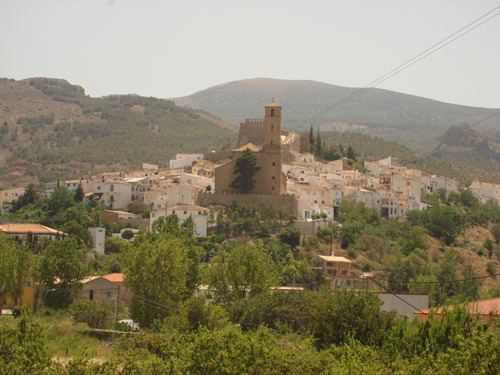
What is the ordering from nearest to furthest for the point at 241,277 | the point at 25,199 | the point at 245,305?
the point at 245,305
the point at 241,277
the point at 25,199

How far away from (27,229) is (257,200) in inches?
676

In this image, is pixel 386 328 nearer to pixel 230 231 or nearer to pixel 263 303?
pixel 263 303

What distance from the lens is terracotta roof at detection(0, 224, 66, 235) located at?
165 ft

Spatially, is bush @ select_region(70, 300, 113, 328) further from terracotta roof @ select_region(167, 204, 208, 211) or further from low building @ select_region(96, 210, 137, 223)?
low building @ select_region(96, 210, 137, 223)

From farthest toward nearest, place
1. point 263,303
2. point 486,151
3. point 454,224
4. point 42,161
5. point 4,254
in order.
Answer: point 486,151 → point 42,161 → point 454,224 → point 4,254 → point 263,303

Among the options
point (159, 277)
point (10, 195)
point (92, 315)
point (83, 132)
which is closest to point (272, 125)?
point (10, 195)

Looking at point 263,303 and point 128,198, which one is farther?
point 128,198

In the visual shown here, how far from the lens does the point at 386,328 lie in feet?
79.3

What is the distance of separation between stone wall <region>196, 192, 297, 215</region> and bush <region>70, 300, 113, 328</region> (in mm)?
28131

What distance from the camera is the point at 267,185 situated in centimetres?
6066

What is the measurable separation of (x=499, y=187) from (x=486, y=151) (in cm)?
6484

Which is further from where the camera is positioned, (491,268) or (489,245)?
(489,245)

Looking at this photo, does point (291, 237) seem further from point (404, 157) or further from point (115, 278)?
point (404, 157)

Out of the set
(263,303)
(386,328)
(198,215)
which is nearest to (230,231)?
(198,215)
